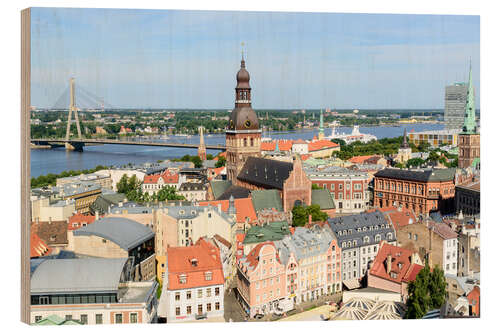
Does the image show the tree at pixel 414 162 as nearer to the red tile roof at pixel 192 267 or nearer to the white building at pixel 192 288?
the red tile roof at pixel 192 267

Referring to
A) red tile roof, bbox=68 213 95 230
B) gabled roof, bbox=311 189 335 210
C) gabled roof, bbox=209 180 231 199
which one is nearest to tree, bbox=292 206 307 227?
gabled roof, bbox=311 189 335 210

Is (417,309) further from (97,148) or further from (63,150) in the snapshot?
(97,148)

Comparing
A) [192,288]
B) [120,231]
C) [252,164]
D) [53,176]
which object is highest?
[252,164]

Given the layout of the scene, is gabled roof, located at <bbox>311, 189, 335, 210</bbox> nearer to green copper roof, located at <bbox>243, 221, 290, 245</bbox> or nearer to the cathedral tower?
the cathedral tower

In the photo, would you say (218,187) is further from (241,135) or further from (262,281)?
(262,281)

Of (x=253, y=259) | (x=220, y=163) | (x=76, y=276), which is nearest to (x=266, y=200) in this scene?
(x=253, y=259)

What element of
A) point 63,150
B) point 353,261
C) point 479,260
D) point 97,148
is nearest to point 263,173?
point 353,261

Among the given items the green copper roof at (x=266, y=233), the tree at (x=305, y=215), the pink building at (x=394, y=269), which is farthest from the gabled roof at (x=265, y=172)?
the pink building at (x=394, y=269)
